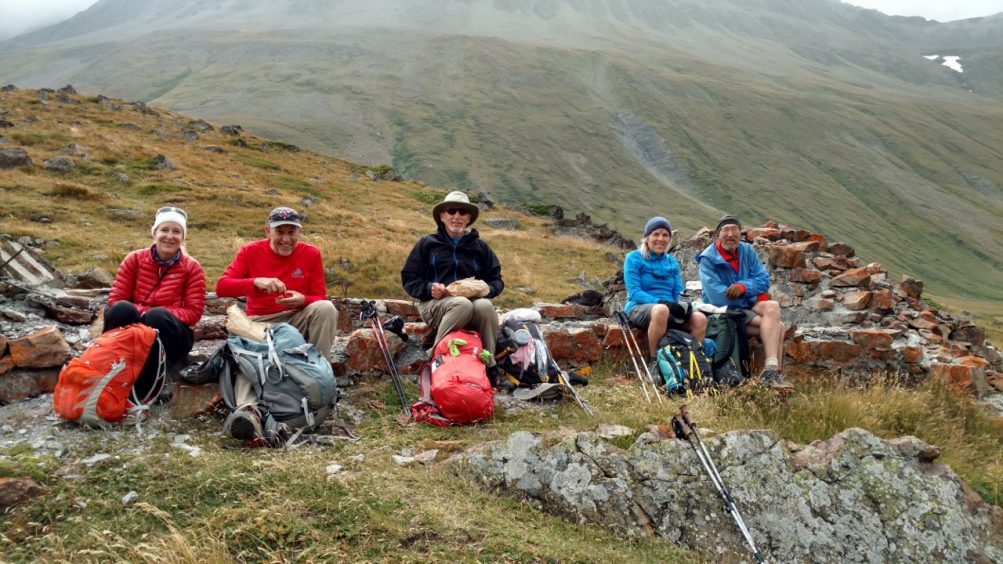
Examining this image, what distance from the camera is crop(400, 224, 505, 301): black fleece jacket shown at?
7.16 m

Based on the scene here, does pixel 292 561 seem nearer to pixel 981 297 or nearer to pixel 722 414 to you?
pixel 722 414

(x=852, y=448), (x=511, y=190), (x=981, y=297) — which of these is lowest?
(x=981, y=297)

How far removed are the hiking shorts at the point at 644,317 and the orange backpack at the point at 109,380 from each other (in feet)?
17.8

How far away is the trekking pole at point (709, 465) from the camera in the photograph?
4316 mm

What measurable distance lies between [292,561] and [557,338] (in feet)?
17.1

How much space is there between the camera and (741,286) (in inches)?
296

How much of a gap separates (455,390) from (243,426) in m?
1.94

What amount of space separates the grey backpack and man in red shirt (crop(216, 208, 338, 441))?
568mm

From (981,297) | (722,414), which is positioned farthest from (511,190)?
(722,414)

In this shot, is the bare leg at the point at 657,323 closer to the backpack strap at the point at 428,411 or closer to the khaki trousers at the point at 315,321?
the backpack strap at the point at 428,411

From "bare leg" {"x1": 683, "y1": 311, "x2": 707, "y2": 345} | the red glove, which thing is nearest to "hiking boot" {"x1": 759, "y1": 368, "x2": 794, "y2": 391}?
"bare leg" {"x1": 683, "y1": 311, "x2": 707, "y2": 345}

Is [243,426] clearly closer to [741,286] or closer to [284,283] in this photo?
[284,283]

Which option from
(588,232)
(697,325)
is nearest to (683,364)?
(697,325)

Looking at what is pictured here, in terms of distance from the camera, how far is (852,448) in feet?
15.9
